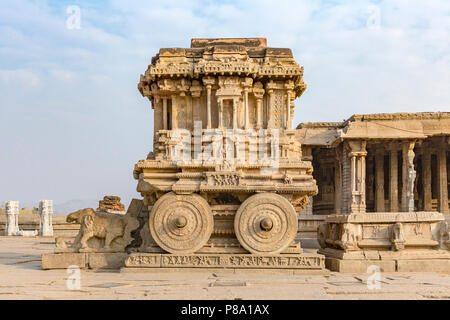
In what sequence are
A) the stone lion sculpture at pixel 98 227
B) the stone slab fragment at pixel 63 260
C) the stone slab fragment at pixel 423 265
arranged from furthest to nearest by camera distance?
1. the stone lion sculpture at pixel 98 227
2. the stone slab fragment at pixel 63 260
3. the stone slab fragment at pixel 423 265

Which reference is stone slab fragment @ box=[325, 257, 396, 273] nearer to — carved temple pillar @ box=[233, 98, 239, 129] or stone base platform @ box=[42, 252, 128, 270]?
carved temple pillar @ box=[233, 98, 239, 129]

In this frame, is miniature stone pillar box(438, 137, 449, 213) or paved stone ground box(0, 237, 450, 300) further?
miniature stone pillar box(438, 137, 449, 213)

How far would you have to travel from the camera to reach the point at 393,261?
10.3m

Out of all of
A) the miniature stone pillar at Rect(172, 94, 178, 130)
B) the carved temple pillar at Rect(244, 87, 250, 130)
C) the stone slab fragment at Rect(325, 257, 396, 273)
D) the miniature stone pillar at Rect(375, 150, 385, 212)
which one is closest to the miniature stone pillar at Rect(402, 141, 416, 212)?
the miniature stone pillar at Rect(375, 150, 385, 212)

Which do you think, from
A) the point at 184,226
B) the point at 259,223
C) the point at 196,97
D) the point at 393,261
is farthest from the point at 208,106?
the point at 393,261

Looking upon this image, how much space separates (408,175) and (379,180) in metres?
4.01

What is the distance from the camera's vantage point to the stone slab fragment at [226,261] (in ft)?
31.9

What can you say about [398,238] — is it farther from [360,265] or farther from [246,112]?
[246,112]

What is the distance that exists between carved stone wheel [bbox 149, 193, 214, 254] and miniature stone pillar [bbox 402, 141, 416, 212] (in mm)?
22265

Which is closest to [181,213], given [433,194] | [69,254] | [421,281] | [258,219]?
[258,219]

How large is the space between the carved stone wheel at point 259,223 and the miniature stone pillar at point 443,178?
2416cm

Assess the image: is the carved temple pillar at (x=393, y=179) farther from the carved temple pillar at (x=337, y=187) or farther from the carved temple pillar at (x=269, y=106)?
the carved temple pillar at (x=269, y=106)

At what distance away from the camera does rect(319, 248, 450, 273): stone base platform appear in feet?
33.3

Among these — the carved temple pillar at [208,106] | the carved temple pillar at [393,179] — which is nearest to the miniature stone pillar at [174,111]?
the carved temple pillar at [208,106]
